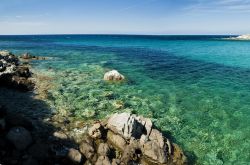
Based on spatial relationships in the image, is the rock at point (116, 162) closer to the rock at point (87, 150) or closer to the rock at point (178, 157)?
the rock at point (87, 150)

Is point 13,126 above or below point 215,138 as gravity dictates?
above

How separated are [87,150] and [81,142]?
1.63 meters

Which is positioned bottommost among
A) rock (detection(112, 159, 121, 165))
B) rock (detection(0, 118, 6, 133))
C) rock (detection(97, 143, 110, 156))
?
rock (detection(112, 159, 121, 165))

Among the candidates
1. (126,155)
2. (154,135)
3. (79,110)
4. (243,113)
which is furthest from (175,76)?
(126,155)

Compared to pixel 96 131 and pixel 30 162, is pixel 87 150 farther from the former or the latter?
pixel 30 162

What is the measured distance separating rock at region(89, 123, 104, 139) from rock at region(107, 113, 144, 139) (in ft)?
2.47

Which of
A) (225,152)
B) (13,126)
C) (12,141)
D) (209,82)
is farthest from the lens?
(209,82)

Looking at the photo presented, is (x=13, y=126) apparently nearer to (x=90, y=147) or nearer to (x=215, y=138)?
(x=90, y=147)

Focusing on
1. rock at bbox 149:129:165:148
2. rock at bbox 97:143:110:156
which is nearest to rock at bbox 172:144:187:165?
rock at bbox 149:129:165:148

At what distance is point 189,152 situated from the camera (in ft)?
63.0

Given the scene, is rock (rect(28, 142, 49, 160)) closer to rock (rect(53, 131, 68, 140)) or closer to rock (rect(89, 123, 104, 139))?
rock (rect(53, 131, 68, 140))

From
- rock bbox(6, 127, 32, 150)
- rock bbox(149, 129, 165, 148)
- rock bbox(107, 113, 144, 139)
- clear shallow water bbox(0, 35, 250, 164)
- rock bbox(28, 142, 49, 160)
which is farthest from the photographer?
clear shallow water bbox(0, 35, 250, 164)

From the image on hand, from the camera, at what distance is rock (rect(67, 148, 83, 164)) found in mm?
16383

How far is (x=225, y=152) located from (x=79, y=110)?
43.5ft
